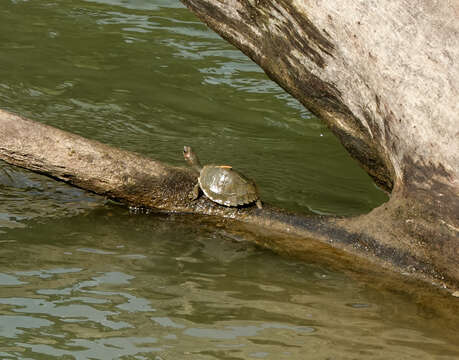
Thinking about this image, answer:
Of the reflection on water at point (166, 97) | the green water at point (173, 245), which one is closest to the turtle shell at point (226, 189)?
the green water at point (173, 245)

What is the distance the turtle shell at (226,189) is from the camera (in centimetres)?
512

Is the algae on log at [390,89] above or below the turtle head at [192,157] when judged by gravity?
above

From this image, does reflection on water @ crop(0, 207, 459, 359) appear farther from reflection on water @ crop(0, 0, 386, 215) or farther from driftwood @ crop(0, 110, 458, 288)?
reflection on water @ crop(0, 0, 386, 215)

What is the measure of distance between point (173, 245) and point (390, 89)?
1633 millimetres

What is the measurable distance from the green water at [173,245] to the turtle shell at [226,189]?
8.7 inches

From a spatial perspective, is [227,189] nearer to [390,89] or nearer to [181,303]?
[181,303]

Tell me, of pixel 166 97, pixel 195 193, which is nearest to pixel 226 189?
pixel 195 193

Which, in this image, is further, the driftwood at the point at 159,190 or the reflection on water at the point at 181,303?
the driftwood at the point at 159,190

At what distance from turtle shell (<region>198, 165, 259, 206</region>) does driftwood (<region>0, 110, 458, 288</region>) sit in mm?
94

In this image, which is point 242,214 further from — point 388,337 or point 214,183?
point 388,337

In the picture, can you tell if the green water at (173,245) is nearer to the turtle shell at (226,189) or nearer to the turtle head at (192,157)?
the turtle shell at (226,189)

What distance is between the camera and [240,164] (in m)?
6.62

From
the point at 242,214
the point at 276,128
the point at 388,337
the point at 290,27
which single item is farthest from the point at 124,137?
the point at 388,337

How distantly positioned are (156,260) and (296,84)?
4.62 ft
